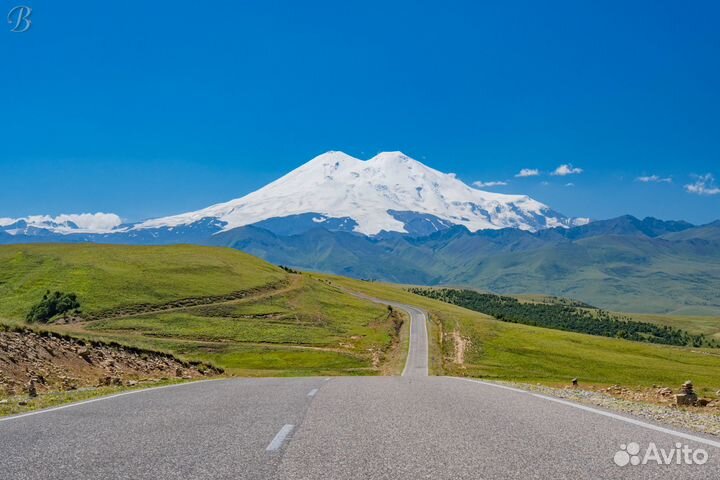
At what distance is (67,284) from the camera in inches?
3967

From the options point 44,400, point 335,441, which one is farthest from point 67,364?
point 335,441

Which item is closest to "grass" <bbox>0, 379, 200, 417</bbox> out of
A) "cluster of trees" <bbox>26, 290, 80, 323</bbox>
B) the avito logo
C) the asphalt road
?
the asphalt road

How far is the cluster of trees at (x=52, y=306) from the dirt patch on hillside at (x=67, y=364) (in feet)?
193

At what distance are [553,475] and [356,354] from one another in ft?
236

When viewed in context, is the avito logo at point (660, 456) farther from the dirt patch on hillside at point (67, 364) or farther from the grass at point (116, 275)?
the grass at point (116, 275)

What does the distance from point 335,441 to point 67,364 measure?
2371 cm

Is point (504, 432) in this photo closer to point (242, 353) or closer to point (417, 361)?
point (417, 361)

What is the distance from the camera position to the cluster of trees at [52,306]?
279 ft

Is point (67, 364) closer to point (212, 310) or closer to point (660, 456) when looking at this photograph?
point (660, 456)

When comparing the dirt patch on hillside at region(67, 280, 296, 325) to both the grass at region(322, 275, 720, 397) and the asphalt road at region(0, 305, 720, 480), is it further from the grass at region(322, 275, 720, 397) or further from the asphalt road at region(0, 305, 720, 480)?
the asphalt road at region(0, 305, 720, 480)

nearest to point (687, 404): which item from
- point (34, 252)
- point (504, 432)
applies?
point (504, 432)

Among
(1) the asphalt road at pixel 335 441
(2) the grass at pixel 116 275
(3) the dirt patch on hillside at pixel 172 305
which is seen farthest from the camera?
(2) the grass at pixel 116 275

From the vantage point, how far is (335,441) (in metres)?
10.2

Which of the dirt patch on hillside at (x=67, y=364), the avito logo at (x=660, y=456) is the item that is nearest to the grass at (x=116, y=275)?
the dirt patch on hillside at (x=67, y=364)
